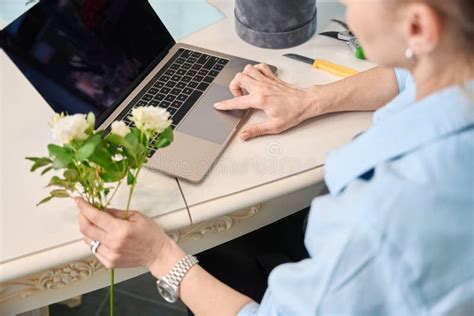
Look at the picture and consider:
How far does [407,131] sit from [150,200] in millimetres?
398

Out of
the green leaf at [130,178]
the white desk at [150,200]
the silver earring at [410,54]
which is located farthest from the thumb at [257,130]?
the silver earring at [410,54]

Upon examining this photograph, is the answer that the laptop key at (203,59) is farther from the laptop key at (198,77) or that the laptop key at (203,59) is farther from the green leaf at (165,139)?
the green leaf at (165,139)

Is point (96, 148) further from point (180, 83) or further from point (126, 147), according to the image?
point (180, 83)

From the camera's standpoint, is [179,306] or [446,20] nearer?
[446,20]

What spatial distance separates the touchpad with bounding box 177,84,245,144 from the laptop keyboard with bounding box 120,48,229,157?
0.04 feet

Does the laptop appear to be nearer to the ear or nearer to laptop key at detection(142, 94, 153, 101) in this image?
laptop key at detection(142, 94, 153, 101)

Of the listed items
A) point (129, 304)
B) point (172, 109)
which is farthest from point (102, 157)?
point (129, 304)

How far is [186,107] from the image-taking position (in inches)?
38.3

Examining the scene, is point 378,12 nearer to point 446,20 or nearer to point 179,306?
point 446,20

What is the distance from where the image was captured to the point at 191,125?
3.09 feet

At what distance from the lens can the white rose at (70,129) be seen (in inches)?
27.0

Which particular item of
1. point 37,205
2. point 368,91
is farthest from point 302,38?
point 37,205

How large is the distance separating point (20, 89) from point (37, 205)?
0.28 metres

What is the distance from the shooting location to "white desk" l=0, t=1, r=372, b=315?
0.79 m
